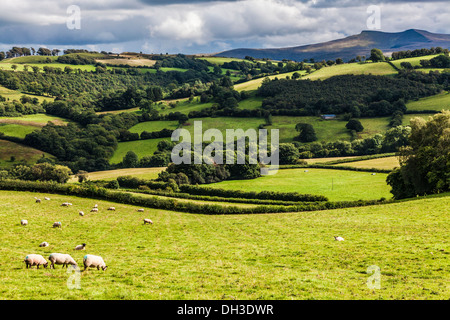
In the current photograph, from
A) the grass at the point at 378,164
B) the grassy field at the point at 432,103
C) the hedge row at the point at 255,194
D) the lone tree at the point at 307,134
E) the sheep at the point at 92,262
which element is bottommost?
the hedge row at the point at 255,194

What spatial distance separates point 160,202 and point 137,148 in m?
87.1

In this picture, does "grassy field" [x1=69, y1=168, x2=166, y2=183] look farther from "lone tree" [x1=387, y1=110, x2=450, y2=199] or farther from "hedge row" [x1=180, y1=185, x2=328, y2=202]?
"lone tree" [x1=387, y1=110, x2=450, y2=199]

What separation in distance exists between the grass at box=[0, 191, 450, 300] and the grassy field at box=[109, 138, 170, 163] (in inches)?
3300

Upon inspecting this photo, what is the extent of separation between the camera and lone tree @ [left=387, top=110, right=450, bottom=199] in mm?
55312

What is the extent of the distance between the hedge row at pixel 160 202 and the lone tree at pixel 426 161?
6.82m

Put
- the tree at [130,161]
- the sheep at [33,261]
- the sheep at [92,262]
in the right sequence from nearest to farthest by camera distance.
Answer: the sheep at [33,261], the sheep at [92,262], the tree at [130,161]

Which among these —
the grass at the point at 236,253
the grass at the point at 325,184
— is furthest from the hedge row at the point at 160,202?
the grass at the point at 325,184

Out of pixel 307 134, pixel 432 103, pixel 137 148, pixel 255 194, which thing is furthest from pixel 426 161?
pixel 432 103

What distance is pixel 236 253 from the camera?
29.6 m

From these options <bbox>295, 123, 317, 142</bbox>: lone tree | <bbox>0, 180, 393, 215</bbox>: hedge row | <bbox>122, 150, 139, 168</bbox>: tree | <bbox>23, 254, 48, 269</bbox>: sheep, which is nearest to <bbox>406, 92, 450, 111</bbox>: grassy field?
<bbox>295, 123, 317, 142</bbox>: lone tree

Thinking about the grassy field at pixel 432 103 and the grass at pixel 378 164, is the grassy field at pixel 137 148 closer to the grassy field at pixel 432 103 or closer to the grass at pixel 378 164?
the grass at pixel 378 164

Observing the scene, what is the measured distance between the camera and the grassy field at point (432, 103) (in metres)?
147
